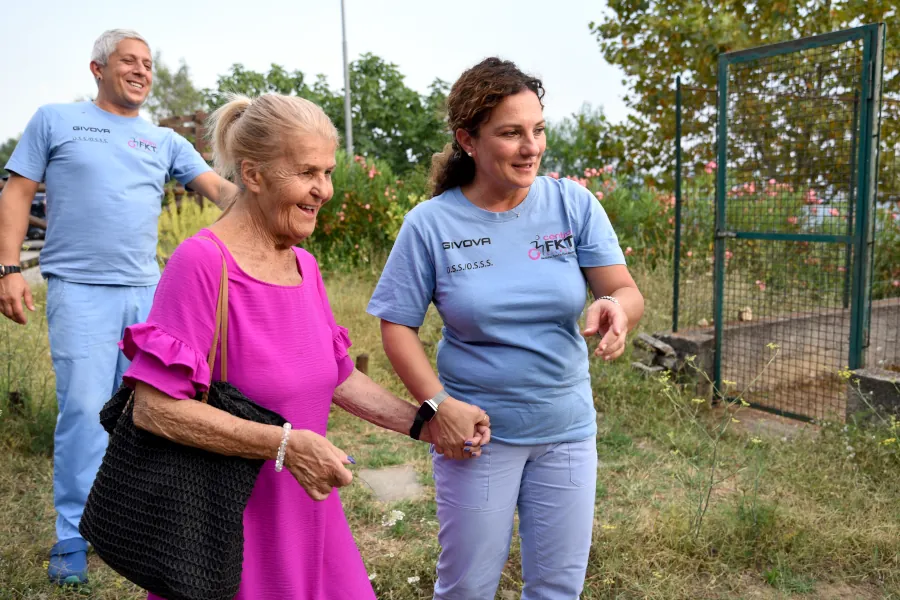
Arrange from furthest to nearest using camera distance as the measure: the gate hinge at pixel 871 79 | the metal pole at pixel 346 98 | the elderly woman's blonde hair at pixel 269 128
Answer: the metal pole at pixel 346 98 < the gate hinge at pixel 871 79 < the elderly woman's blonde hair at pixel 269 128

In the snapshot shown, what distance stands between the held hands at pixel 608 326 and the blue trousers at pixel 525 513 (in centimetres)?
35

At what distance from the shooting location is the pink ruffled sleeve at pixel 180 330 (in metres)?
1.59

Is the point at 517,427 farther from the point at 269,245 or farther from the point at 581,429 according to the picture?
the point at 269,245

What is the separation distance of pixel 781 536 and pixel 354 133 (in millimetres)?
21642

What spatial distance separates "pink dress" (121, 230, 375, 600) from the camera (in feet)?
5.31

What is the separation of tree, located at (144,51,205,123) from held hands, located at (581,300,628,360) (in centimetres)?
4983

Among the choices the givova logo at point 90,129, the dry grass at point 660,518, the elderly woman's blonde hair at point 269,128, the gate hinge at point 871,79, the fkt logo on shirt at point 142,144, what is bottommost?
the dry grass at point 660,518

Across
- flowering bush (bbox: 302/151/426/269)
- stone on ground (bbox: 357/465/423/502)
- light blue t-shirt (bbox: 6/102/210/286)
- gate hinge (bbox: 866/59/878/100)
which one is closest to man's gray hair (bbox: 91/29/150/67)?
light blue t-shirt (bbox: 6/102/210/286)

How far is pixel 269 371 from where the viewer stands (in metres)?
1.73

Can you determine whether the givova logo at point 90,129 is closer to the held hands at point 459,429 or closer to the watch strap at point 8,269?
the watch strap at point 8,269

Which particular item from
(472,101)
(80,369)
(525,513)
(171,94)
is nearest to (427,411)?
(525,513)

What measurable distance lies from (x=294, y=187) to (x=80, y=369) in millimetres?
2007

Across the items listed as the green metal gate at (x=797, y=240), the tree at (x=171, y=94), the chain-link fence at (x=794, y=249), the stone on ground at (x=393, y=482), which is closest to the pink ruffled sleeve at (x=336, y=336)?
the stone on ground at (x=393, y=482)

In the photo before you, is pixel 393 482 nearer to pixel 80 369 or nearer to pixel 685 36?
pixel 80 369
